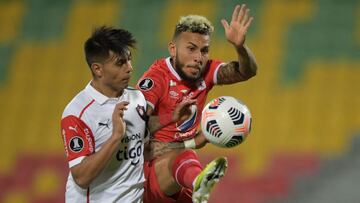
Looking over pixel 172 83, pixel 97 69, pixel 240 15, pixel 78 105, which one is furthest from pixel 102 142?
pixel 240 15

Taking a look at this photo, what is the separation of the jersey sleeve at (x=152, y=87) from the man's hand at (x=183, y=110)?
0.96ft

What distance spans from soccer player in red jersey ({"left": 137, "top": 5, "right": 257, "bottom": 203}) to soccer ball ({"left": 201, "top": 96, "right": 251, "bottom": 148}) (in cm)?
11

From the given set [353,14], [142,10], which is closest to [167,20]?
[142,10]

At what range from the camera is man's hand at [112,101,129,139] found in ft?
10.6

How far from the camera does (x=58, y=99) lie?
322 inches

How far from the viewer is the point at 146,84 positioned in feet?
12.7

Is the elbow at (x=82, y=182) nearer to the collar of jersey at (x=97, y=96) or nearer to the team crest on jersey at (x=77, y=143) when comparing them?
the team crest on jersey at (x=77, y=143)

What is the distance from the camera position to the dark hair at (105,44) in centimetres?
341

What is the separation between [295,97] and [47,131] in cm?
273

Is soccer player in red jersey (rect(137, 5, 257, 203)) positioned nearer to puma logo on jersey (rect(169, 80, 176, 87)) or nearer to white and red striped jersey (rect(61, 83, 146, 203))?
puma logo on jersey (rect(169, 80, 176, 87))

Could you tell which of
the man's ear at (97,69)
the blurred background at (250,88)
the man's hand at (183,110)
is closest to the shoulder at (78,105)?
the man's ear at (97,69)

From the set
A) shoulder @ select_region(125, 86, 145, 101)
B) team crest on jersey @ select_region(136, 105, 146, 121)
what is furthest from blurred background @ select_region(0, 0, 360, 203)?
team crest on jersey @ select_region(136, 105, 146, 121)

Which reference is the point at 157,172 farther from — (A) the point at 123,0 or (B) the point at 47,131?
(A) the point at 123,0

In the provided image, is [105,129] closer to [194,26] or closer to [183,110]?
[183,110]
